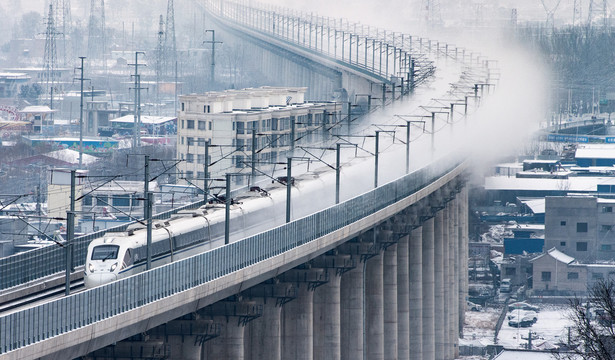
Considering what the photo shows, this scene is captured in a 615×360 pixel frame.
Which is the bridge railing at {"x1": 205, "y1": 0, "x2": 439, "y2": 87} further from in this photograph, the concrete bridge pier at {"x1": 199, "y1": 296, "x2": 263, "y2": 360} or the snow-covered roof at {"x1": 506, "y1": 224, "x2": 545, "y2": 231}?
the concrete bridge pier at {"x1": 199, "y1": 296, "x2": 263, "y2": 360}

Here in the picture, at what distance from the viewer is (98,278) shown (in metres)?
32.8

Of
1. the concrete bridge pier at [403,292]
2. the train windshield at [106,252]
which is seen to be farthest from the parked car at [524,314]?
the train windshield at [106,252]

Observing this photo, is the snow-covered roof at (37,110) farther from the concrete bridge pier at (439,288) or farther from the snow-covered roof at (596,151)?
the concrete bridge pier at (439,288)

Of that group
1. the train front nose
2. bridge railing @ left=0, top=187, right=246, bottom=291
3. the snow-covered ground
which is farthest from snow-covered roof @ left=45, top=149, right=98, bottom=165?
the train front nose

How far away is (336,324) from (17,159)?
64215 millimetres

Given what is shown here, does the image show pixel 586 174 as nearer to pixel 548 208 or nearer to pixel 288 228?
pixel 548 208

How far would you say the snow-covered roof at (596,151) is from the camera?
363 ft

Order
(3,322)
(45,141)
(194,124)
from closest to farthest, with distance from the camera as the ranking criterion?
1. (3,322)
2. (194,124)
3. (45,141)

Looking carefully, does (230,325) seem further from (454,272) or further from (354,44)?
(354,44)

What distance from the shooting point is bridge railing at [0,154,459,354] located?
84.0 ft

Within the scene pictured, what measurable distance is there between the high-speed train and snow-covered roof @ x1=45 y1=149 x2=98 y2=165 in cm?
5995

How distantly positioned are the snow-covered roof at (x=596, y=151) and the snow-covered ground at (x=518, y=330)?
36.1m

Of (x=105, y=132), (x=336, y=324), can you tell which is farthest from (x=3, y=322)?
(x=105, y=132)

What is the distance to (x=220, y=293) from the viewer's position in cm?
3431
